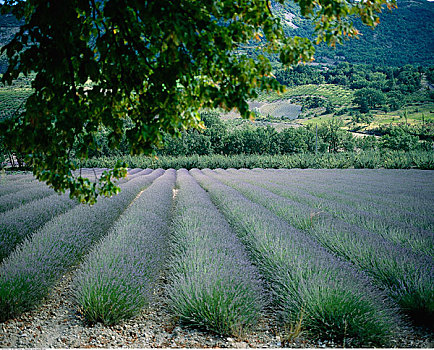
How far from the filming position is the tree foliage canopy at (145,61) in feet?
5.48

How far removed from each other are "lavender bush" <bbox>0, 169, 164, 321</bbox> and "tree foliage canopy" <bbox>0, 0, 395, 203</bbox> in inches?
53.8

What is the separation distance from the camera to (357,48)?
436 feet

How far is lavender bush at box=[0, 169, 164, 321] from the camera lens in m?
2.54

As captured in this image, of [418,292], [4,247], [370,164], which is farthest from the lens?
[370,164]

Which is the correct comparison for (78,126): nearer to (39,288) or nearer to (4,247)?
(39,288)

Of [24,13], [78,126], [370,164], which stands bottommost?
[370,164]

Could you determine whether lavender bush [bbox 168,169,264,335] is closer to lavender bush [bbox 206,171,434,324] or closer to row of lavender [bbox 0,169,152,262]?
lavender bush [bbox 206,171,434,324]

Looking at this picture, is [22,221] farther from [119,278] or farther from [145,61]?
[145,61]

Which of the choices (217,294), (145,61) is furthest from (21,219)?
(145,61)

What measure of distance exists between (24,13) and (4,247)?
3351mm

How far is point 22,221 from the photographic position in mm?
4777

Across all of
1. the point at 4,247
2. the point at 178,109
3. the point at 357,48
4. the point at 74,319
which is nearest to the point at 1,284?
the point at 74,319

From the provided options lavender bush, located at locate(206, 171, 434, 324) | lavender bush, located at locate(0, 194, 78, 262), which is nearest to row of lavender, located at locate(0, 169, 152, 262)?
lavender bush, located at locate(0, 194, 78, 262)

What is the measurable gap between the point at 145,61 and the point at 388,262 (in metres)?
3.36
